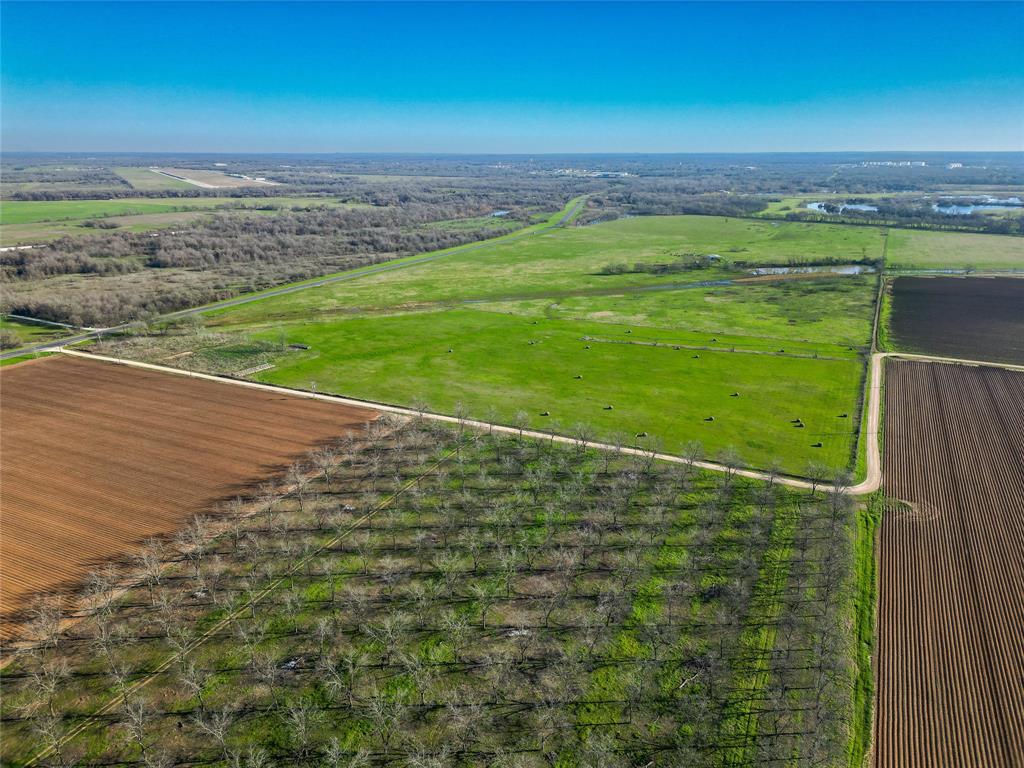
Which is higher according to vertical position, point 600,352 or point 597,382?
point 600,352

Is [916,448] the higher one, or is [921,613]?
[916,448]

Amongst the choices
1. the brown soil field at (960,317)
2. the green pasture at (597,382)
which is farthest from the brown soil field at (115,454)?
the brown soil field at (960,317)

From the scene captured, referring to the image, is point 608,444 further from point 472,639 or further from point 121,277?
point 121,277

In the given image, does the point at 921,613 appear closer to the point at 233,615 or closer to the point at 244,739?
the point at 244,739

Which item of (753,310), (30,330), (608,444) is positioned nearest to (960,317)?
(753,310)

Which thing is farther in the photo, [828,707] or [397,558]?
[397,558]

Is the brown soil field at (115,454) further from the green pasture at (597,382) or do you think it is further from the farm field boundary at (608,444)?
the green pasture at (597,382)

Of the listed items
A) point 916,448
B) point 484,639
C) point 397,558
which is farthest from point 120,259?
point 916,448
